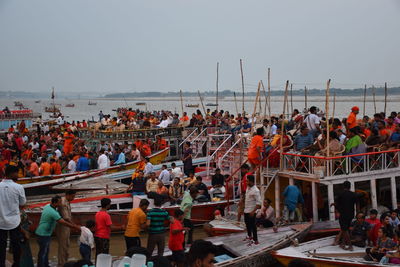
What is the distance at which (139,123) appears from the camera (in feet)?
99.0

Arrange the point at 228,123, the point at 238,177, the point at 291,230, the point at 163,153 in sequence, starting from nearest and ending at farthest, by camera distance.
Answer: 1. the point at 291,230
2. the point at 238,177
3. the point at 228,123
4. the point at 163,153

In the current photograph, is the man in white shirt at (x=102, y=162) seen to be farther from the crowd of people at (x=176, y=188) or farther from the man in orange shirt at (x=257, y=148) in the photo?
the man in orange shirt at (x=257, y=148)

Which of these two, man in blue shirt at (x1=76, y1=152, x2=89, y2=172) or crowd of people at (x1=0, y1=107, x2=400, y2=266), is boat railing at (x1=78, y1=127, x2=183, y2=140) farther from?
man in blue shirt at (x1=76, y1=152, x2=89, y2=172)

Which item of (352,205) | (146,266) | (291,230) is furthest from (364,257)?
(146,266)

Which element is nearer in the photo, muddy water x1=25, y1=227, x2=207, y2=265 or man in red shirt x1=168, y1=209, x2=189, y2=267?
man in red shirt x1=168, y1=209, x2=189, y2=267

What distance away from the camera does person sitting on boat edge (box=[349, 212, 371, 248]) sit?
12.1 metres

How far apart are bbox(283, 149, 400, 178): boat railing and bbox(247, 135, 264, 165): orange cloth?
32.0 inches

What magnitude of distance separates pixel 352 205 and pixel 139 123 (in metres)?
19.7

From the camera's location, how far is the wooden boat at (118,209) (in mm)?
17000

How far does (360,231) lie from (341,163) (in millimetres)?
2689

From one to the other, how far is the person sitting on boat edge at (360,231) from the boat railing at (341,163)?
7.67 ft

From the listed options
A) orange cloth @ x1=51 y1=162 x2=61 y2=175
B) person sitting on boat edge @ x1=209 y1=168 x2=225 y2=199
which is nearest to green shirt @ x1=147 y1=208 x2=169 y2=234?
person sitting on boat edge @ x1=209 y1=168 x2=225 y2=199

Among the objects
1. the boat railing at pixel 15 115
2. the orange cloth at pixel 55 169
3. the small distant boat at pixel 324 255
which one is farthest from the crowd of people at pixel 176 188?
the boat railing at pixel 15 115

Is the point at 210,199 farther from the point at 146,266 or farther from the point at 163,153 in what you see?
the point at 146,266
